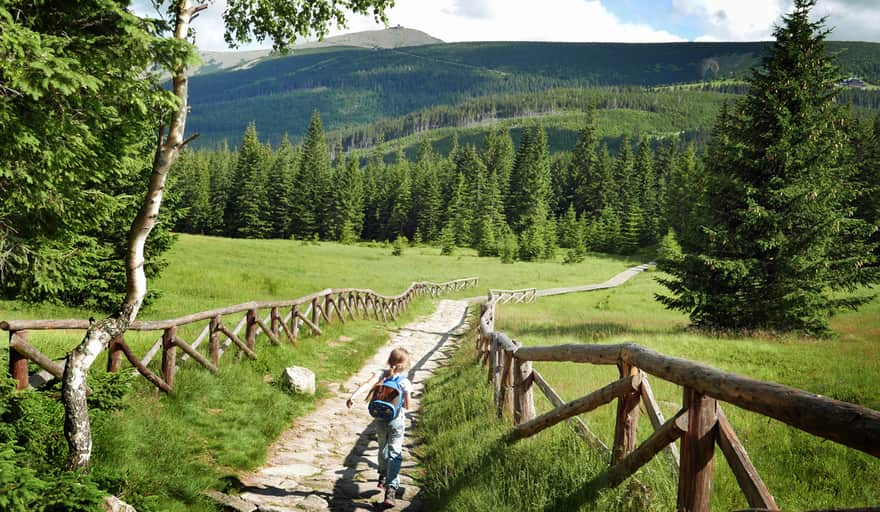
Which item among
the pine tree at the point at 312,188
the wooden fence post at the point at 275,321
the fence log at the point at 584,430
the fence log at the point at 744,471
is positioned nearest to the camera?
the fence log at the point at 744,471

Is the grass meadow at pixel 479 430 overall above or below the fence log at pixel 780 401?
below

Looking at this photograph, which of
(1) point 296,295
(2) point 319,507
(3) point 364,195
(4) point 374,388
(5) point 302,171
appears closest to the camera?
(2) point 319,507

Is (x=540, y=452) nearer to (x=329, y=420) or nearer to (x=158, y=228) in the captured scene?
(x=329, y=420)

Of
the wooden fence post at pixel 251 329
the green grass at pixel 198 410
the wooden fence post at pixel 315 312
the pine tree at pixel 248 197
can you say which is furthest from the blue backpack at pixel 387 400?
the pine tree at pixel 248 197

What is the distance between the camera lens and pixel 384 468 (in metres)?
6.01

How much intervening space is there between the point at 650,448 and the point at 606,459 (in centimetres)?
115

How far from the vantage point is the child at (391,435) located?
229 inches

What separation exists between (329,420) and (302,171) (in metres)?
82.7

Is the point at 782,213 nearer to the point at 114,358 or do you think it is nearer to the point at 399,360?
the point at 399,360

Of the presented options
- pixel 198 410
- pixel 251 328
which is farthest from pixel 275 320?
pixel 198 410

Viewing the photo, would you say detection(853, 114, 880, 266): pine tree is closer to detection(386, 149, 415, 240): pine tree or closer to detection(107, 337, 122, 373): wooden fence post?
detection(107, 337, 122, 373): wooden fence post

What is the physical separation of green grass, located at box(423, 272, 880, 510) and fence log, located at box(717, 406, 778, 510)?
100 cm

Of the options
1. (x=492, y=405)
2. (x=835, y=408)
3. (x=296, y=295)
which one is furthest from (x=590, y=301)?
(x=835, y=408)

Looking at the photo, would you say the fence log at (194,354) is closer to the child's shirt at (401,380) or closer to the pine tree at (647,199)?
the child's shirt at (401,380)
